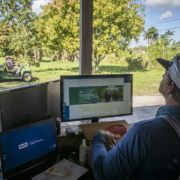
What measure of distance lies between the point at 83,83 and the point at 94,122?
1.18 ft

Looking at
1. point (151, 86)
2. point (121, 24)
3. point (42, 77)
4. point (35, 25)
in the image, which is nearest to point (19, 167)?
point (42, 77)

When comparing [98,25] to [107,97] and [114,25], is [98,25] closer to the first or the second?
[114,25]

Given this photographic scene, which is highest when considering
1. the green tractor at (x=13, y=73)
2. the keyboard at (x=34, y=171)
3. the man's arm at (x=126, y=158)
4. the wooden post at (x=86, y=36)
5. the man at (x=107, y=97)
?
the wooden post at (x=86, y=36)

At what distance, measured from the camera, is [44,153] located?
112 cm

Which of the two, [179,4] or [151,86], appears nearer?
[179,4]

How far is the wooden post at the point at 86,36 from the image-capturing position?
177cm

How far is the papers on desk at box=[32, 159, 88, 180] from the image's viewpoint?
0.99m

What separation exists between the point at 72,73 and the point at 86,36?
50 centimetres

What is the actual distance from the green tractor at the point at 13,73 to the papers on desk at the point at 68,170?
1.48 meters

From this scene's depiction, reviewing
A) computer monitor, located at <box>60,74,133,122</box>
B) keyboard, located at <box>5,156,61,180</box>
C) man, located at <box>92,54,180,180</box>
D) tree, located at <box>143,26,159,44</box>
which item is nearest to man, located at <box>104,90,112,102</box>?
computer monitor, located at <box>60,74,133,122</box>

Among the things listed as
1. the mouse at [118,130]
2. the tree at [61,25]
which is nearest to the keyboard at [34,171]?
the mouse at [118,130]

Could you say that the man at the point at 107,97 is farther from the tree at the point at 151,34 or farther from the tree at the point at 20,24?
the tree at the point at 151,34

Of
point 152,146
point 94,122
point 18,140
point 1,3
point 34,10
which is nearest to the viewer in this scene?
point 152,146

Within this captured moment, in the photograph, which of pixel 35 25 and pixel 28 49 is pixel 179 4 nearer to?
pixel 35 25
